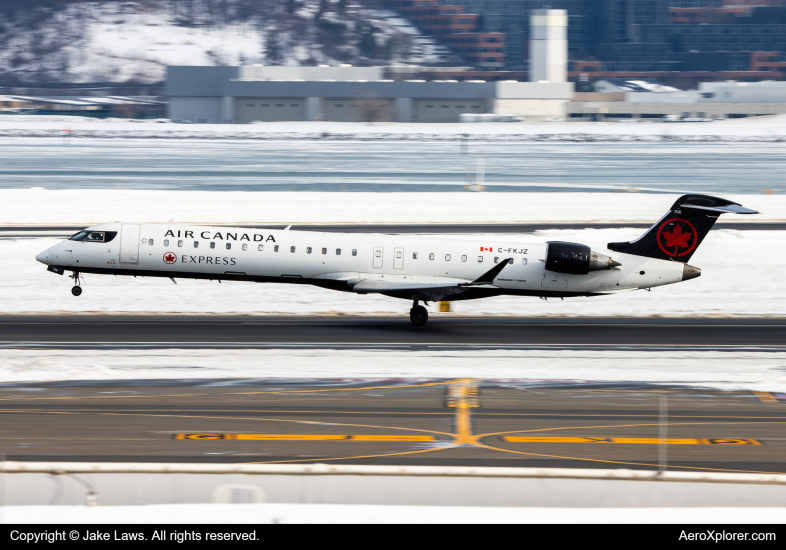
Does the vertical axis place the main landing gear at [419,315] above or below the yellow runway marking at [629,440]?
above

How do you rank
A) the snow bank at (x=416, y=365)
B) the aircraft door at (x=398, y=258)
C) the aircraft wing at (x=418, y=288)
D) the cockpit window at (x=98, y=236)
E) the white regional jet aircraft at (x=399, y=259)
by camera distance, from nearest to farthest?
the snow bank at (x=416, y=365), the aircraft wing at (x=418, y=288), the white regional jet aircraft at (x=399, y=259), the aircraft door at (x=398, y=258), the cockpit window at (x=98, y=236)

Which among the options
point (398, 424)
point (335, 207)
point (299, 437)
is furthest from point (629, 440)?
point (335, 207)

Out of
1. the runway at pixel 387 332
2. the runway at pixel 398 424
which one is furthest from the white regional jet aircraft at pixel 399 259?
the runway at pixel 398 424

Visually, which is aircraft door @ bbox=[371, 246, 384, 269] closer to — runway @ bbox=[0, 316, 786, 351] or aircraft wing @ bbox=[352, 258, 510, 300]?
aircraft wing @ bbox=[352, 258, 510, 300]

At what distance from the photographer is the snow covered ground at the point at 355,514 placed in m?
12.8

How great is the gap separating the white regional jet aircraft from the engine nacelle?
32 millimetres

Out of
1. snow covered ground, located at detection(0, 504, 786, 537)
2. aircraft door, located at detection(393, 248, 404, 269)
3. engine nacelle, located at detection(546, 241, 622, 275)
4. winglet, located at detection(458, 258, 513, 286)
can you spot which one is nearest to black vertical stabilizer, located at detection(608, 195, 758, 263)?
engine nacelle, located at detection(546, 241, 622, 275)

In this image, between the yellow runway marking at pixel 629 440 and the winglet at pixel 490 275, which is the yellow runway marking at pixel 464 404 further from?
the winglet at pixel 490 275

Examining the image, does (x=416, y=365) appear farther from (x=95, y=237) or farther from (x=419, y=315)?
(x=95, y=237)

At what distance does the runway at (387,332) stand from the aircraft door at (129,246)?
218 cm

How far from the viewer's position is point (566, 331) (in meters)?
32.6

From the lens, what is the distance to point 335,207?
63.3 meters

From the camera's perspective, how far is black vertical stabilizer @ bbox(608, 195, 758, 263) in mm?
32062
